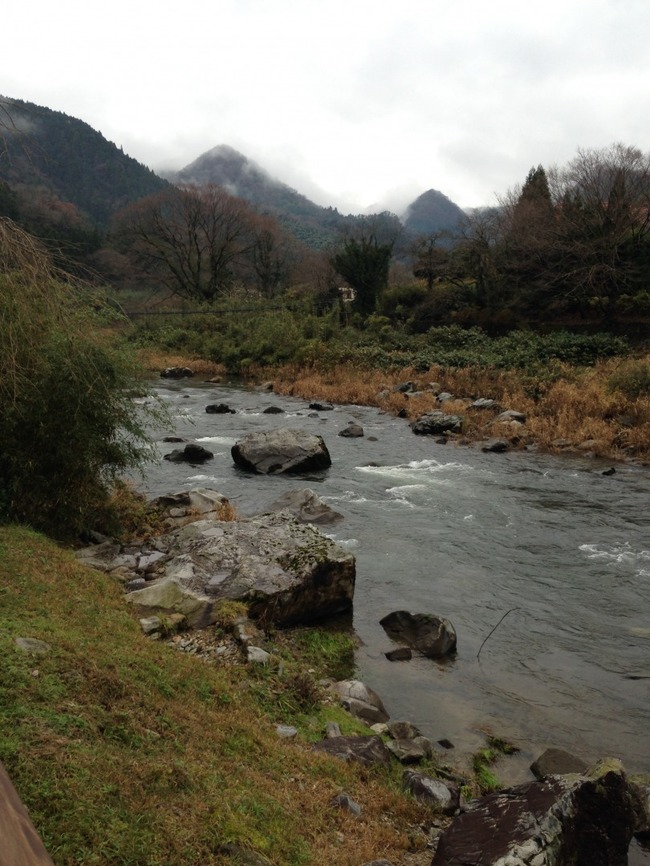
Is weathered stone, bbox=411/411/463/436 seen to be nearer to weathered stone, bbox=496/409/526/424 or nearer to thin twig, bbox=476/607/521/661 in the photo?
weathered stone, bbox=496/409/526/424

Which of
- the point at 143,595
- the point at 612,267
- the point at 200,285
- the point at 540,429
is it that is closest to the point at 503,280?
the point at 612,267

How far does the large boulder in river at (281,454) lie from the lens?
17.1 meters

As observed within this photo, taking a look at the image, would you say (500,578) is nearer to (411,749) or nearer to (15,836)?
(411,749)

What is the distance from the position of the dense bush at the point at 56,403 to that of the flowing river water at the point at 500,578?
168 inches

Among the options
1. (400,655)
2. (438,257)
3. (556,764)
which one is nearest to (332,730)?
(556,764)

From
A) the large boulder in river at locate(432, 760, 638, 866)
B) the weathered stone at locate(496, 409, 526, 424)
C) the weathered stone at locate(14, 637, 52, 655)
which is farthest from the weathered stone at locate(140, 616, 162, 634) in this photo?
the weathered stone at locate(496, 409, 526, 424)

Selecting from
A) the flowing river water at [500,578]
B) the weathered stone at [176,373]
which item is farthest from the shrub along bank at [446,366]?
the flowing river water at [500,578]

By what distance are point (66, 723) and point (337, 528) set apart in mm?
8818

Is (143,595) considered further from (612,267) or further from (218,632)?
(612,267)

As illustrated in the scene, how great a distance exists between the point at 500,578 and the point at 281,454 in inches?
309

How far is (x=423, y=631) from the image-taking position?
869 centimetres

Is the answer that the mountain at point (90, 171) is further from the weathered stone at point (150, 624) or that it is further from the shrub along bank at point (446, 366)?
the weathered stone at point (150, 624)

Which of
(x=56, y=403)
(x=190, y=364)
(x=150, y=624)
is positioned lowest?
(x=150, y=624)

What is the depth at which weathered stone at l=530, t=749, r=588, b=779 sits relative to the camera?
20.0ft
